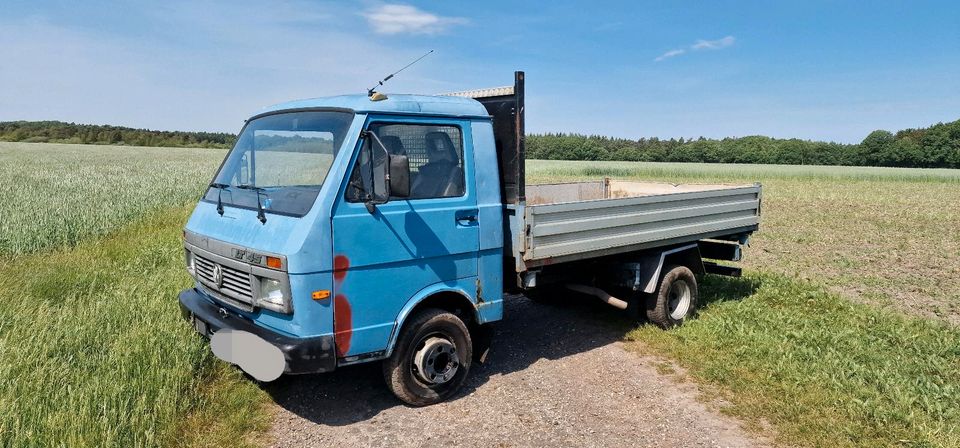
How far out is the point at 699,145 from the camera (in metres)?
75.3

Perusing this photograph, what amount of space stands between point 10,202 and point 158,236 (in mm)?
4794

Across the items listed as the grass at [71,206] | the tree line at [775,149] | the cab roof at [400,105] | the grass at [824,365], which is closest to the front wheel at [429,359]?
the cab roof at [400,105]

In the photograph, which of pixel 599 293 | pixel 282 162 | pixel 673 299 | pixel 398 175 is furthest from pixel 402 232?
pixel 673 299

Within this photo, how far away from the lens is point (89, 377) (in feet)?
13.1

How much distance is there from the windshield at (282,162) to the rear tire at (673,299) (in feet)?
12.5

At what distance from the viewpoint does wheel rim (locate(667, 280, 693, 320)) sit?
6496mm

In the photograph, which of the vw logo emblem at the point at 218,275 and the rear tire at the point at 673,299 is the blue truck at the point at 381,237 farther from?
the rear tire at the point at 673,299

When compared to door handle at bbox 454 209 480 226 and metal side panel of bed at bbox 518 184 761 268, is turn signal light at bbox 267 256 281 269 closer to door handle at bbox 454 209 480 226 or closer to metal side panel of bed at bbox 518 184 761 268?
door handle at bbox 454 209 480 226

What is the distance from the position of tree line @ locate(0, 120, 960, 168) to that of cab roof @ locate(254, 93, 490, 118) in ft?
224

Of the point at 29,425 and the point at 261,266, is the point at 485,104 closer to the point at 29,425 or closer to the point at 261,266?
the point at 261,266

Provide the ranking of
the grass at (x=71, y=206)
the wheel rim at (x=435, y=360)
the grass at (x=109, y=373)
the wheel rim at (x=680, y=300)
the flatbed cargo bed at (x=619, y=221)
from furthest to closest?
1. the grass at (x=71, y=206)
2. the wheel rim at (x=680, y=300)
3. the flatbed cargo bed at (x=619, y=221)
4. the wheel rim at (x=435, y=360)
5. the grass at (x=109, y=373)

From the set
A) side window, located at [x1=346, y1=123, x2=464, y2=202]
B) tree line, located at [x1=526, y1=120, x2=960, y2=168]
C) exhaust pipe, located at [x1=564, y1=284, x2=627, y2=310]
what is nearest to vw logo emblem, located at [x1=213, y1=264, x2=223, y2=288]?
side window, located at [x1=346, y1=123, x2=464, y2=202]

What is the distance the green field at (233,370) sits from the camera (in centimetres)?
376

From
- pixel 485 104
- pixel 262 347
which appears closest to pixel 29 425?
pixel 262 347
